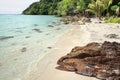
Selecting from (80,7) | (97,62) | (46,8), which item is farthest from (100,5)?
(46,8)

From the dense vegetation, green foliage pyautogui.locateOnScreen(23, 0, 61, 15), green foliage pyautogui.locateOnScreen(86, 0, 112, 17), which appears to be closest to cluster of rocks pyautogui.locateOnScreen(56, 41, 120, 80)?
the dense vegetation

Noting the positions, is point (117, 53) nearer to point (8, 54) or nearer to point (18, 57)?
point (18, 57)

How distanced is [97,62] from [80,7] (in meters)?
58.6

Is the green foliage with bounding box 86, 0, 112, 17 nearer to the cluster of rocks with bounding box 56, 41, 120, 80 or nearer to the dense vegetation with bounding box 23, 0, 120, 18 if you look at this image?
the dense vegetation with bounding box 23, 0, 120, 18

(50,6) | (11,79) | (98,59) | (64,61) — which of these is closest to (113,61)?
(98,59)

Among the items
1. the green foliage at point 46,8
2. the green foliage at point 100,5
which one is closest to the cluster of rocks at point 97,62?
the green foliage at point 100,5

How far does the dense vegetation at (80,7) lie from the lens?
52.4m

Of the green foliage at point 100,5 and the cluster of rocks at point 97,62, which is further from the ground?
the green foliage at point 100,5

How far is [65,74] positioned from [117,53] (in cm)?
296

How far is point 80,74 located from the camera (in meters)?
10.9

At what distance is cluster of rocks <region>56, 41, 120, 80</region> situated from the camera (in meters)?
10.3

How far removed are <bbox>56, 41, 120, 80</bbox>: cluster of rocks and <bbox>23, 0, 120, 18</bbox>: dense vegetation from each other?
37.5 m

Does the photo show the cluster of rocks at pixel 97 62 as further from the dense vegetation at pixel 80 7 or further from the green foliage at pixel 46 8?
the green foliage at pixel 46 8

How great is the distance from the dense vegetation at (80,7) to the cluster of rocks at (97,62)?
3751 centimetres
